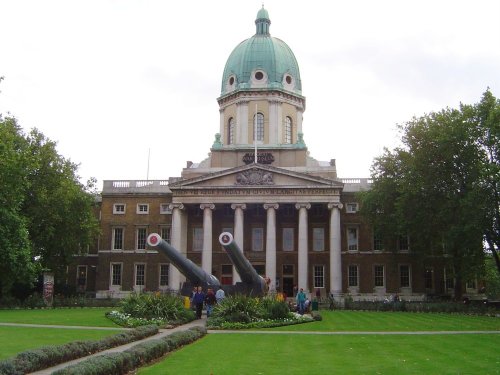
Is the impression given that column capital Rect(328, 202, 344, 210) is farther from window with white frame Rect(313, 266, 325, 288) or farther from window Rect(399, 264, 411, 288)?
window Rect(399, 264, 411, 288)

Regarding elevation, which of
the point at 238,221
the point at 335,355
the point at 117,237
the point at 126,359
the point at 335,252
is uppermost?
the point at 238,221

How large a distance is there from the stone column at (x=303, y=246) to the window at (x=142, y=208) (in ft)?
54.3

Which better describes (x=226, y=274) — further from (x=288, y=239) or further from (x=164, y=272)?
(x=288, y=239)

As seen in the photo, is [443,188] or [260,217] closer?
[443,188]

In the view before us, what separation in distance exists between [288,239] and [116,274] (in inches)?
714

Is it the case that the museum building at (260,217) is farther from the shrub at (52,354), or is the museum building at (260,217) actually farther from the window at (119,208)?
the shrub at (52,354)

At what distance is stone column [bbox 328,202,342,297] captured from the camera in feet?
187

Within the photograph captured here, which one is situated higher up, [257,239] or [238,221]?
[238,221]

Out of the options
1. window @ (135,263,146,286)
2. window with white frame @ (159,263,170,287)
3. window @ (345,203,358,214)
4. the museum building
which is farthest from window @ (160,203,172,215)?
window @ (345,203,358,214)

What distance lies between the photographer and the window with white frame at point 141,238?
64.9m

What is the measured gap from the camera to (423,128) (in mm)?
48531

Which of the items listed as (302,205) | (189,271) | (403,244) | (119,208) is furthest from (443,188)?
(119,208)

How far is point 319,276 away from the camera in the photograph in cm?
6203

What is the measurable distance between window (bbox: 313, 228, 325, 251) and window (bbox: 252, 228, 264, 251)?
5293mm
